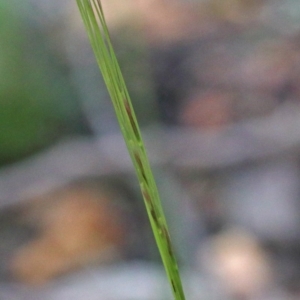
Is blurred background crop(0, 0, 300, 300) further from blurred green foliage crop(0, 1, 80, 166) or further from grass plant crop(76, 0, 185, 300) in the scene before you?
grass plant crop(76, 0, 185, 300)

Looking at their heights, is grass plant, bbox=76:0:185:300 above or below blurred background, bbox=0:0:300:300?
below

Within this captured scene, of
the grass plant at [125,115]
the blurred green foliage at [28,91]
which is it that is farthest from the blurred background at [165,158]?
the grass plant at [125,115]

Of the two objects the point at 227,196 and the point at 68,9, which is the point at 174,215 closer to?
the point at 227,196

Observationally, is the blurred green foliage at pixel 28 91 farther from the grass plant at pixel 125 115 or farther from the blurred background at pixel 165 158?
the grass plant at pixel 125 115

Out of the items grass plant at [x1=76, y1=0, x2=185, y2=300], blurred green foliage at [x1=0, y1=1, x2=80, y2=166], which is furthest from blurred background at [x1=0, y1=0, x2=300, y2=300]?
grass plant at [x1=76, y1=0, x2=185, y2=300]

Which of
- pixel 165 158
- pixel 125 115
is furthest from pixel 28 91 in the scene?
pixel 125 115

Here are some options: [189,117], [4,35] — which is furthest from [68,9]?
[189,117]
